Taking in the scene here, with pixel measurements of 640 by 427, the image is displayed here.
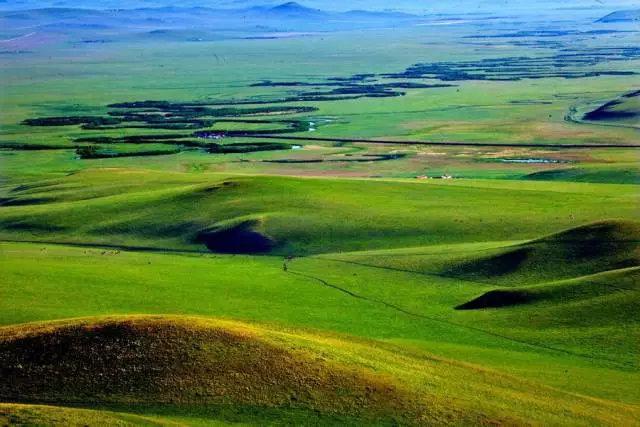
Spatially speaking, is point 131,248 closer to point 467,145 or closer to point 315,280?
point 315,280

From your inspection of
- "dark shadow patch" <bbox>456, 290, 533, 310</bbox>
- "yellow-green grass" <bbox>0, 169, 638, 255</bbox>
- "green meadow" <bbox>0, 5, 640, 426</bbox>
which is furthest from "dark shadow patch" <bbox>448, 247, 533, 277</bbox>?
"yellow-green grass" <bbox>0, 169, 638, 255</bbox>

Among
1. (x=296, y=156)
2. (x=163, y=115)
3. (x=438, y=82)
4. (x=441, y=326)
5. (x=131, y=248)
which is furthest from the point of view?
(x=438, y=82)

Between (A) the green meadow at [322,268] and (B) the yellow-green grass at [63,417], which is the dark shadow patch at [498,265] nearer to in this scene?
(A) the green meadow at [322,268]

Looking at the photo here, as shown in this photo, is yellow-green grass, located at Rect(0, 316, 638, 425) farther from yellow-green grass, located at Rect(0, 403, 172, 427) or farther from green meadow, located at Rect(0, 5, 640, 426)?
yellow-green grass, located at Rect(0, 403, 172, 427)

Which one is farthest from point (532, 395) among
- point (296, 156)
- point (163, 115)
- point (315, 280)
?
point (163, 115)

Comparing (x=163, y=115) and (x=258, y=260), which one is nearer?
(x=258, y=260)

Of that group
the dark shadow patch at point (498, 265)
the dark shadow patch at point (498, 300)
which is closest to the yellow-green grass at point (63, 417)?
the dark shadow patch at point (498, 300)
